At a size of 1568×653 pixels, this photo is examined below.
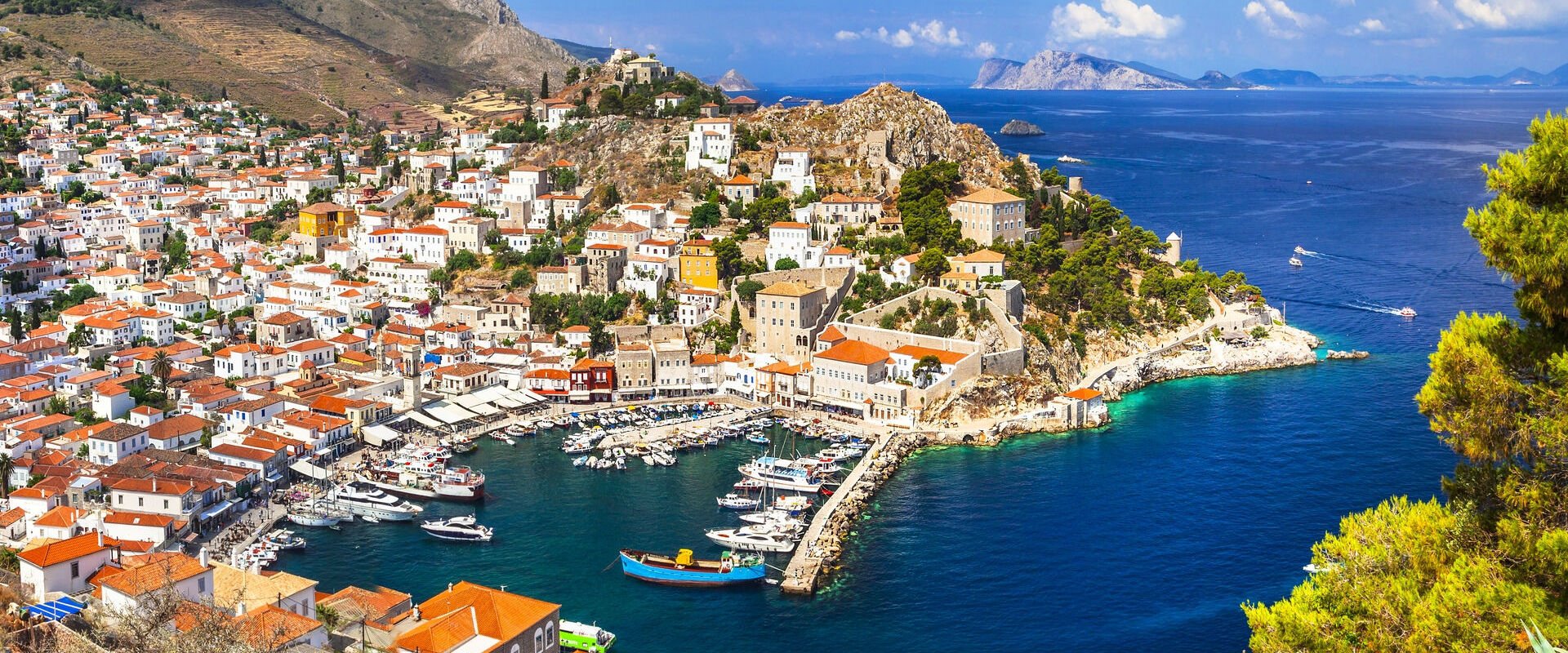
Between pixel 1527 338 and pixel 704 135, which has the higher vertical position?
pixel 704 135

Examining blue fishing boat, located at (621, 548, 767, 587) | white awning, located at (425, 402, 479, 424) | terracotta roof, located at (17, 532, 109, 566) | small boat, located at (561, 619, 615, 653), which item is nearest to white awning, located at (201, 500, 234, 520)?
terracotta roof, located at (17, 532, 109, 566)

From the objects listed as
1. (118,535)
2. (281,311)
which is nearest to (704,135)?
(281,311)

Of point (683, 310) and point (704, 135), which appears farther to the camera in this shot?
point (704, 135)

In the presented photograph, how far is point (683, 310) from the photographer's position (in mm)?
42281

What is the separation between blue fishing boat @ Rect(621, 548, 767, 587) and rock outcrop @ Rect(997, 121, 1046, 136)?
342 feet

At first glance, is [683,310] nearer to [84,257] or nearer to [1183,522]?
[1183,522]

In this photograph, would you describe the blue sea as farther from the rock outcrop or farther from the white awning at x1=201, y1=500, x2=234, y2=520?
the rock outcrop

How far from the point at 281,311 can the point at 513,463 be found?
15258 millimetres

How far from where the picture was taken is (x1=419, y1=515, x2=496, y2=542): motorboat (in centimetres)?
2686

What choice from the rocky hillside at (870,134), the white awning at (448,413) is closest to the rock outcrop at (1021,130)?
the rocky hillside at (870,134)

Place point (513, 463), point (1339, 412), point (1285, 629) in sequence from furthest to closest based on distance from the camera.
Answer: point (1339, 412), point (513, 463), point (1285, 629)

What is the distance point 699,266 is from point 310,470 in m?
16.6

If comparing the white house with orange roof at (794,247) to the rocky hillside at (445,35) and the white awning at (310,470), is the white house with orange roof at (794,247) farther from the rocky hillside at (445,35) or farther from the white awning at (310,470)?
the rocky hillside at (445,35)

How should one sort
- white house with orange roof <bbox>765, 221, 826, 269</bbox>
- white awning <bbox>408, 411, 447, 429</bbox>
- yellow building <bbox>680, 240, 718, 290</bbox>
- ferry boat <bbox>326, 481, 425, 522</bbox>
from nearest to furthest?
ferry boat <bbox>326, 481, 425, 522</bbox> < white awning <bbox>408, 411, 447, 429</bbox> < white house with orange roof <bbox>765, 221, 826, 269</bbox> < yellow building <bbox>680, 240, 718, 290</bbox>
